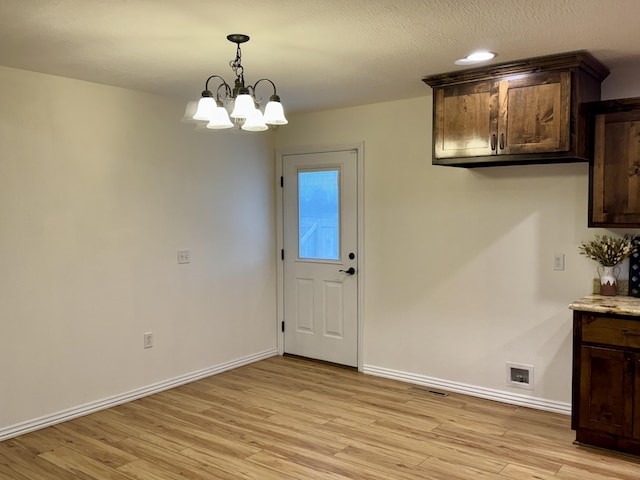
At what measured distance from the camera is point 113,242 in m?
4.10

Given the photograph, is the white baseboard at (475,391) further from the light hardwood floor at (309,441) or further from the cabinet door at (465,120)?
the cabinet door at (465,120)

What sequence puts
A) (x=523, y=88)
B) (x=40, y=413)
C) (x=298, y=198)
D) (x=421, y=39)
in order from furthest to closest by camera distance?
(x=298, y=198) < (x=40, y=413) < (x=523, y=88) < (x=421, y=39)

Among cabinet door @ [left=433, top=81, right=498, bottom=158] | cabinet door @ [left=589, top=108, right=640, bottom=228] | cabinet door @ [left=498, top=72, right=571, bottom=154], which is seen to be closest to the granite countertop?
cabinet door @ [left=589, top=108, right=640, bottom=228]

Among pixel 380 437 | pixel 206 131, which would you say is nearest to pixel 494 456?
pixel 380 437

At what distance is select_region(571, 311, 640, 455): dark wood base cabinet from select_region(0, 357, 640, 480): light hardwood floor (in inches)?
5.0

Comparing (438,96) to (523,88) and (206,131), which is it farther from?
(206,131)

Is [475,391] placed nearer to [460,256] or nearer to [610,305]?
[460,256]

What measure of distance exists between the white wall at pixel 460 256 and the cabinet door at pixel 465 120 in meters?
0.48

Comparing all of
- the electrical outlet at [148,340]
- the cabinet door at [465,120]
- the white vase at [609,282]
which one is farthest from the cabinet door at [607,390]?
the electrical outlet at [148,340]

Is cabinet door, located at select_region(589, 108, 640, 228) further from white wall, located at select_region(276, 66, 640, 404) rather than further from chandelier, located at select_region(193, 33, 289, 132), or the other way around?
chandelier, located at select_region(193, 33, 289, 132)

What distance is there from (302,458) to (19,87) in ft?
9.46

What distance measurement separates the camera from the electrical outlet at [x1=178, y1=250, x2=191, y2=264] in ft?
15.0

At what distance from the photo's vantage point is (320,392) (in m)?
4.43

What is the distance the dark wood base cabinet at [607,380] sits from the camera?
316cm
